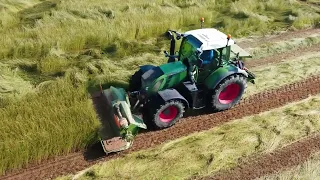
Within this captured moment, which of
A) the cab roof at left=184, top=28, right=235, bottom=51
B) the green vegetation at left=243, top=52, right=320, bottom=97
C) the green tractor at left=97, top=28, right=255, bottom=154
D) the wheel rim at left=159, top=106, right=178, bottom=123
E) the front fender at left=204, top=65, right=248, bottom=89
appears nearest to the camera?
the green tractor at left=97, top=28, right=255, bottom=154

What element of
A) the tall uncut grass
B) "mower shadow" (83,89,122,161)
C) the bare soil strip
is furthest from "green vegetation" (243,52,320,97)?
the tall uncut grass

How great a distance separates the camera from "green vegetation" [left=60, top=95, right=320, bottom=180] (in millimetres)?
6594

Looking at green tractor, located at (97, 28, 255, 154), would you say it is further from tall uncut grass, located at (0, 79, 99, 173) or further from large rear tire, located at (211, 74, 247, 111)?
tall uncut grass, located at (0, 79, 99, 173)

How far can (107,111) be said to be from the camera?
7812mm

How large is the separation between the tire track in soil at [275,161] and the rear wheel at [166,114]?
4.99 feet

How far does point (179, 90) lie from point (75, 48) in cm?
482

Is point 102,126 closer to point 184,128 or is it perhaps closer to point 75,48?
point 184,128

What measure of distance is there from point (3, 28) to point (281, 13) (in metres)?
10.3

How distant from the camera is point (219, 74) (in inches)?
304

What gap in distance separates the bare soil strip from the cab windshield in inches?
156

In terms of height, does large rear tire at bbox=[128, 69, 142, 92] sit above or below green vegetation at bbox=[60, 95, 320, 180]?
above

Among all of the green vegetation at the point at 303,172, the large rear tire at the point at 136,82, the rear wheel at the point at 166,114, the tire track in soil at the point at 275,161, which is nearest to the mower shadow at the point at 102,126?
the large rear tire at the point at 136,82

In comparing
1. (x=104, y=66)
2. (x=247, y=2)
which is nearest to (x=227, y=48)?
A: (x=104, y=66)

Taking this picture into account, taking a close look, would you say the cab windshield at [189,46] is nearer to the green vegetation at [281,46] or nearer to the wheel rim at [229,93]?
the wheel rim at [229,93]
